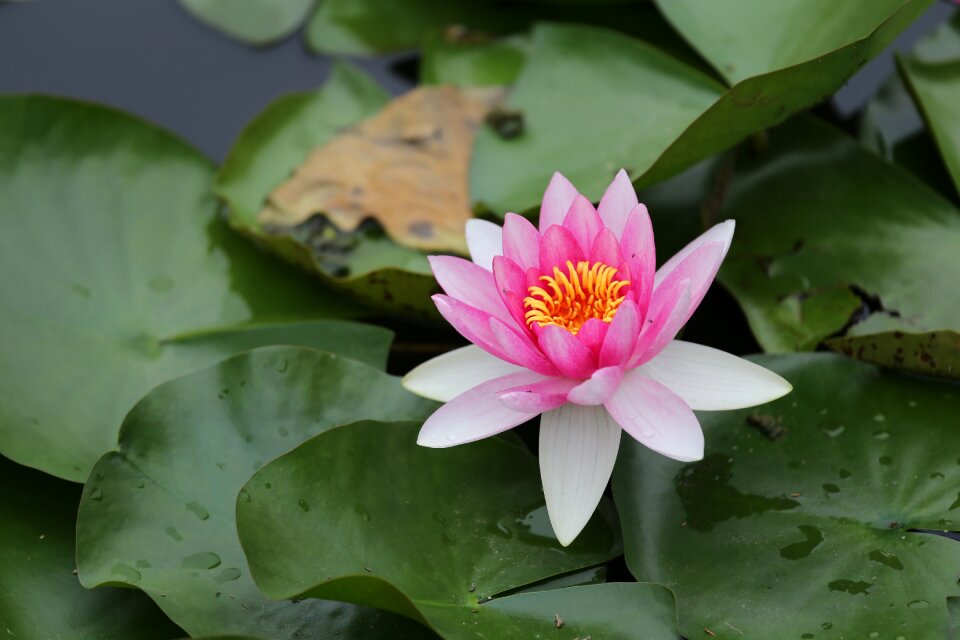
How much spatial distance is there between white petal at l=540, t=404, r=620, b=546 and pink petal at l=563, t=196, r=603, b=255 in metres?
0.26

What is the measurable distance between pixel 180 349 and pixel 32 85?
105 centimetres

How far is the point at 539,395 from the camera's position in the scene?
1266 millimetres

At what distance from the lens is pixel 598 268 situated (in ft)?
4.48

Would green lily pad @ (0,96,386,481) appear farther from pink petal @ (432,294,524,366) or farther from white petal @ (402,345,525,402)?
pink petal @ (432,294,524,366)

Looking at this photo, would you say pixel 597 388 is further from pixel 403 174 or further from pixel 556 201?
pixel 403 174

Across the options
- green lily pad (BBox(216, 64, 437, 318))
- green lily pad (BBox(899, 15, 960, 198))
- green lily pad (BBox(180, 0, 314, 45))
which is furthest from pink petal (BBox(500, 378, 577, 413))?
green lily pad (BBox(180, 0, 314, 45))

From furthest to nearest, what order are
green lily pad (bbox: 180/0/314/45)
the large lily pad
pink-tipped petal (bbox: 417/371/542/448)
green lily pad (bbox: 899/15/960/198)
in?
green lily pad (bbox: 180/0/314/45) → green lily pad (bbox: 899/15/960/198) → the large lily pad → pink-tipped petal (bbox: 417/371/542/448)

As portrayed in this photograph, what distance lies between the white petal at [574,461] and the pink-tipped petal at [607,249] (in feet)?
0.75

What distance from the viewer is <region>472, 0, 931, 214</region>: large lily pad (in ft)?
5.16

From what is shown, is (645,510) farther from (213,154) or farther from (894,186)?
(213,154)

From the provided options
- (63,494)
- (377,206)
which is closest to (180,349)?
(63,494)

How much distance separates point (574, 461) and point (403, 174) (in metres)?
0.98

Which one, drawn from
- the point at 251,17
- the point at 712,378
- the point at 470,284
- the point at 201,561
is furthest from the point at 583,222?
the point at 251,17

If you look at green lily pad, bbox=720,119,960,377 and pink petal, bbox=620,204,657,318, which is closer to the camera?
pink petal, bbox=620,204,657,318
